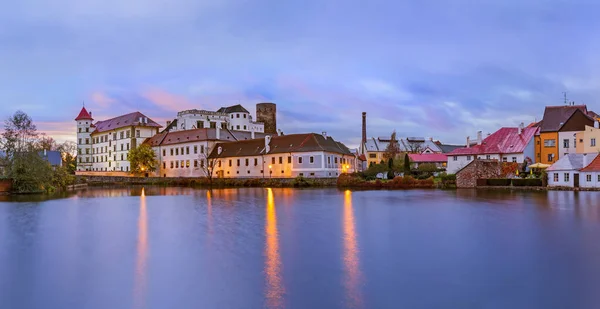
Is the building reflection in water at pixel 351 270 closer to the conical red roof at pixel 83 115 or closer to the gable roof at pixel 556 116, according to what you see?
the gable roof at pixel 556 116

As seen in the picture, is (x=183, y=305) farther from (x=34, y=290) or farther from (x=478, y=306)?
(x=478, y=306)

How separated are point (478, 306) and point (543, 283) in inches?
88.8

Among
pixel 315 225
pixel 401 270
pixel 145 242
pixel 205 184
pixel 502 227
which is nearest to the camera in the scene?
pixel 401 270

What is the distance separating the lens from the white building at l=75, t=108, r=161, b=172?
79812 mm

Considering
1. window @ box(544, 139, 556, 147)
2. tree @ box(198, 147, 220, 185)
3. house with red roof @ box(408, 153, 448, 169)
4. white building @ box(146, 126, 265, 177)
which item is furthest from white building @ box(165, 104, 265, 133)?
window @ box(544, 139, 556, 147)

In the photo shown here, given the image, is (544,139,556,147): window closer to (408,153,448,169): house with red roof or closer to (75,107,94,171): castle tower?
(408,153,448,169): house with red roof

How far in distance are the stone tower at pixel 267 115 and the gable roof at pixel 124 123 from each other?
1893cm

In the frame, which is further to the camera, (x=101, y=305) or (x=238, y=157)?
(x=238, y=157)

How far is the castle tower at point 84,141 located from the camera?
8994cm

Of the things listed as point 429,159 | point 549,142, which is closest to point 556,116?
point 549,142

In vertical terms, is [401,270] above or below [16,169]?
below

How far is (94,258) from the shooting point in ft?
39.8

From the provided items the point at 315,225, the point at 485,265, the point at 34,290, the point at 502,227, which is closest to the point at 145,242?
the point at 34,290

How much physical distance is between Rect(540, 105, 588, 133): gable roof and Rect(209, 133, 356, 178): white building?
22.0m
